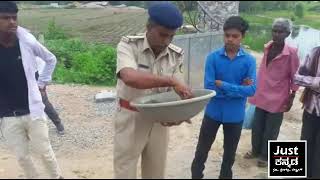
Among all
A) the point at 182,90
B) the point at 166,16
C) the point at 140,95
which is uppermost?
the point at 166,16

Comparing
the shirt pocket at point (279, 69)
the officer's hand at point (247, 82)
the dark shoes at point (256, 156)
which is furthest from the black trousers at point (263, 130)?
the officer's hand at point (247, 82)

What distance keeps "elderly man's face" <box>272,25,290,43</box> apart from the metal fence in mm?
3096

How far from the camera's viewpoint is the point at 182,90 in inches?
92.0

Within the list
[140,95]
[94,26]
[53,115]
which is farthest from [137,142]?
[94,26]

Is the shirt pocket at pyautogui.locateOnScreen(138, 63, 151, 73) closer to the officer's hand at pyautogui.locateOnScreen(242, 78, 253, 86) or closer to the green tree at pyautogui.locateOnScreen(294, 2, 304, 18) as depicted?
the officer's hand at pyautogui.locateOnScreen(242, 78, 253, 86)

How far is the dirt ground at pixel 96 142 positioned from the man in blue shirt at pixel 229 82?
0.36 m

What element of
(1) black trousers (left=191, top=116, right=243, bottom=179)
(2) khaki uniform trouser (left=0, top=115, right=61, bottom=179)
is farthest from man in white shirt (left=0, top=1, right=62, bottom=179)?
(1) black trousers (left=191, top=116, right=243, bottom=179)

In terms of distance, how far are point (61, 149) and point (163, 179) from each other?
364cm

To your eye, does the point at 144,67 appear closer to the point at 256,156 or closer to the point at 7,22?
the point at 7,22

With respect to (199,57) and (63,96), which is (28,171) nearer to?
(63,96)

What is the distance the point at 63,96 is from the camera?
791 cm

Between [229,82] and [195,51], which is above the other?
[229,82]

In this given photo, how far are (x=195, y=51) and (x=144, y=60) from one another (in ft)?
17.9

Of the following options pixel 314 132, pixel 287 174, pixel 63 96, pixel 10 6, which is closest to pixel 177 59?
pixel 287 174
